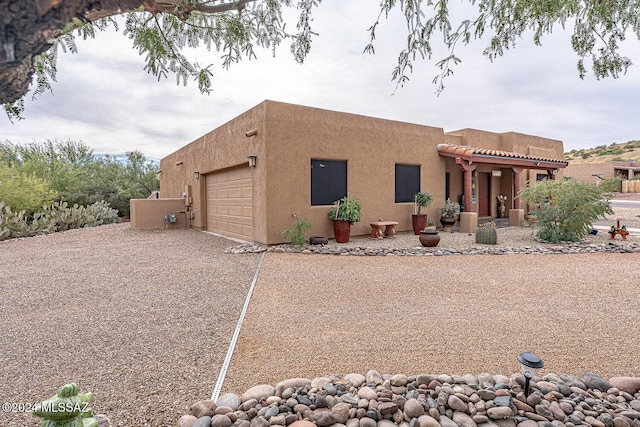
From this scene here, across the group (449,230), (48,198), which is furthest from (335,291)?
(48,198)

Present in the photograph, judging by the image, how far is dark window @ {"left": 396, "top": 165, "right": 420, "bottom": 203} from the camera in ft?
37.4

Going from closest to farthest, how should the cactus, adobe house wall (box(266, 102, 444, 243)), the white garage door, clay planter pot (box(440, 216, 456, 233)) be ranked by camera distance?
adobe house wall (box(266, 102, 444, 243))
the cactus
the white garage door
clay planter pot (box(440, 216, 456, 233))

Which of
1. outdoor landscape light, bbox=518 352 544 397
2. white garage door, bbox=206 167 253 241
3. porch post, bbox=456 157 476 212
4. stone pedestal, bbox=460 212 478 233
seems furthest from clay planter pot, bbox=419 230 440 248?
outdoor landscape light, bbox=518 352 544 397

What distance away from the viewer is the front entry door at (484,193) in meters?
15.4

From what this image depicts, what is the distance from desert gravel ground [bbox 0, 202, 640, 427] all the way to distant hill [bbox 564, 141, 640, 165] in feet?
185

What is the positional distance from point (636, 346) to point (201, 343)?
4008mm

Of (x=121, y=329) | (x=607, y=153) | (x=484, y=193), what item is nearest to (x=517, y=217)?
(x=484, y=193)

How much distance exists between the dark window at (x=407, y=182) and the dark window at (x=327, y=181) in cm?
227

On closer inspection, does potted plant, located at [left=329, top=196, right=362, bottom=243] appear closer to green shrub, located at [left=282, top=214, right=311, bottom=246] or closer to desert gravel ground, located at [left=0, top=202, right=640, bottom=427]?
green shrub, located at [left=282, top=214, right=311, bottom=246]

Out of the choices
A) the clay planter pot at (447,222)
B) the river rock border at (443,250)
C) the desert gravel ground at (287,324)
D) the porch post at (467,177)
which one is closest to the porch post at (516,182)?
the porch post at (467,177)

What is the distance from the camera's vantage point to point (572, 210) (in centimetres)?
920

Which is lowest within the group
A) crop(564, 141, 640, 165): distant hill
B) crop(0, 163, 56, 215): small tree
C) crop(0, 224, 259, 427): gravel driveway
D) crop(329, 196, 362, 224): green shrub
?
crop(0, 224, 259, 427): gravel driveway

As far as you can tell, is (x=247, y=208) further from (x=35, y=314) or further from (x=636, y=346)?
(x=636, y=346)

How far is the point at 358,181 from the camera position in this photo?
10398 mm
